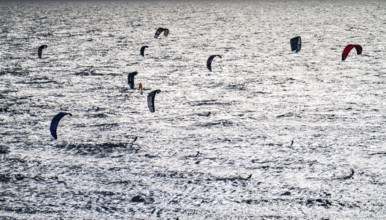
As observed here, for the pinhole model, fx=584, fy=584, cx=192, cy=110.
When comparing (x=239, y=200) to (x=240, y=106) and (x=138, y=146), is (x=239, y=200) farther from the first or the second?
(x=240, y=106)

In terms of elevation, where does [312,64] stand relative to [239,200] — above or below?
above

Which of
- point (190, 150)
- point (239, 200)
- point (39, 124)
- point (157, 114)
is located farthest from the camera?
point (157, 114)

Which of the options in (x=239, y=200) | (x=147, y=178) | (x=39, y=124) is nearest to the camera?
(x=239, y=200)

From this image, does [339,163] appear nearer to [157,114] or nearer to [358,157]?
[358,157]

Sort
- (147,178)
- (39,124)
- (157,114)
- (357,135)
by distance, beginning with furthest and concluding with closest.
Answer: (157,114)
(39,124)
(357,135)
(147,178)

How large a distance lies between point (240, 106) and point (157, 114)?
0.98 m

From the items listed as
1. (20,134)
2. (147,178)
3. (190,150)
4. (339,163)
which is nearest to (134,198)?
(147,178)

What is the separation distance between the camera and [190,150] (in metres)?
4.76

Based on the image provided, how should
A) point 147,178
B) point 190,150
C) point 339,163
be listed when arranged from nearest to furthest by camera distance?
point 147,178 → point 339,163 → point 190,150

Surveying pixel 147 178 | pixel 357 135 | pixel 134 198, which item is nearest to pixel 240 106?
pixel 357 135

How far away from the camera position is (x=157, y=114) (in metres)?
6.19

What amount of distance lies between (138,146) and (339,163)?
65.2 inches

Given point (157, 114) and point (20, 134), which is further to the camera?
point (157, 114)

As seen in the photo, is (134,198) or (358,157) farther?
(358,157)
